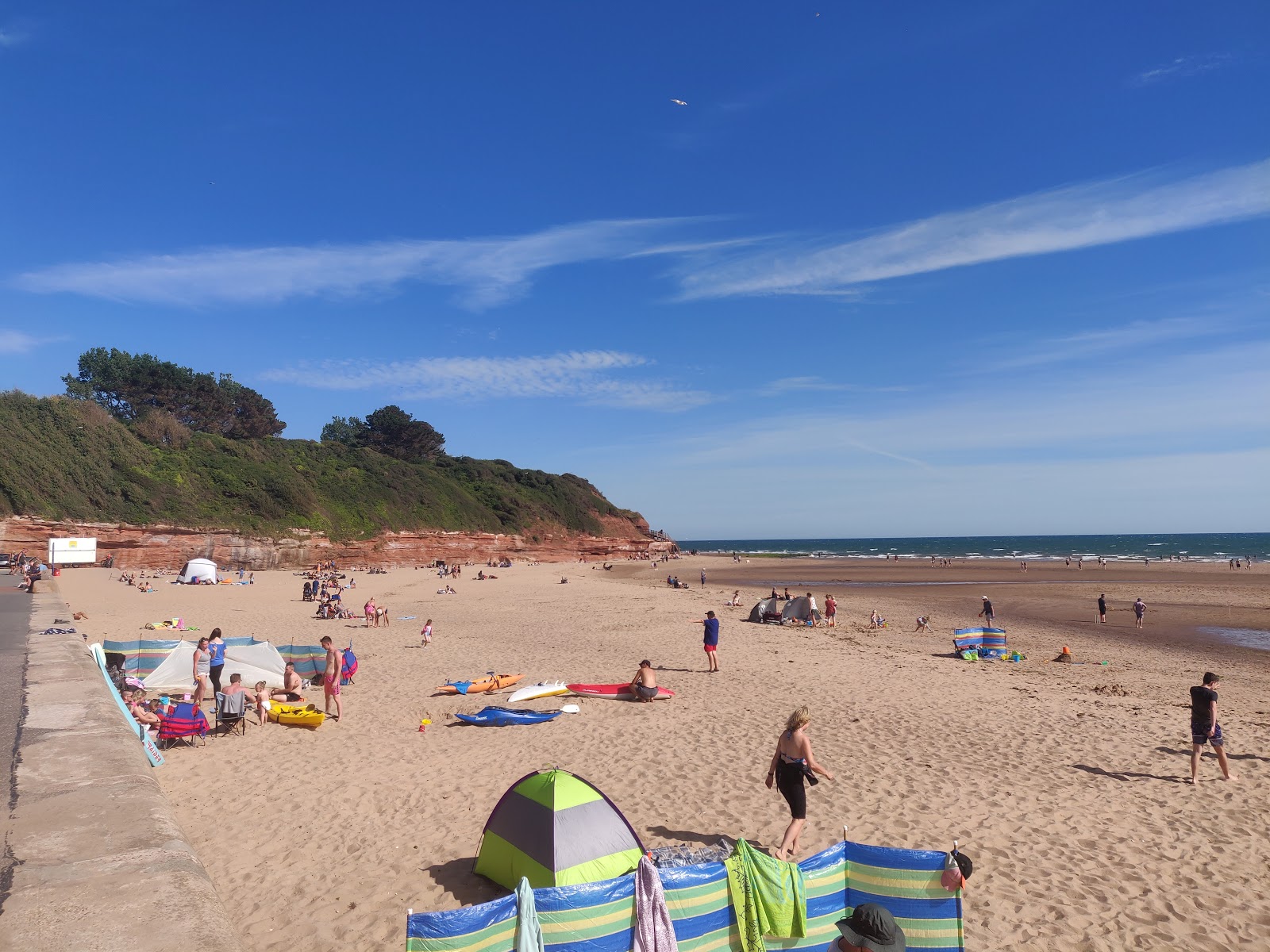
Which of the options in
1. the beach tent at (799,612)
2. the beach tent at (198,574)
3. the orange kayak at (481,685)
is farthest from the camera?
the beach tent at (198,574)

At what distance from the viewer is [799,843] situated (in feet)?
23.5

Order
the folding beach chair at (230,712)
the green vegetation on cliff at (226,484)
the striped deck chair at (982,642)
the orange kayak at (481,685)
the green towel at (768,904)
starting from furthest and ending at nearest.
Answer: the green vegetation on cliff at (226,484) < the striped deck chair at (982,642) < the orange kayak at (481,685) < the folding beach chair at (230,712) < the green towel at (768,904)

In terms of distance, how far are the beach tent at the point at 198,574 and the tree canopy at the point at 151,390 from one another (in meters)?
28.9

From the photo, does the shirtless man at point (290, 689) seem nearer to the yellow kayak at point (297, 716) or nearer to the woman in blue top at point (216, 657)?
the woman in blue top at point (216, 657)

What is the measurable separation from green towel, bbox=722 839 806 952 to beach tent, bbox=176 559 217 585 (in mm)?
37507

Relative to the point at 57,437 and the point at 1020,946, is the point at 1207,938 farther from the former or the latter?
the point at 57,437

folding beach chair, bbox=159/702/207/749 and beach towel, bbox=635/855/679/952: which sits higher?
beach towel, bbox=635/855/679/952

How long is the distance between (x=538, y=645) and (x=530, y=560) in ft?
157

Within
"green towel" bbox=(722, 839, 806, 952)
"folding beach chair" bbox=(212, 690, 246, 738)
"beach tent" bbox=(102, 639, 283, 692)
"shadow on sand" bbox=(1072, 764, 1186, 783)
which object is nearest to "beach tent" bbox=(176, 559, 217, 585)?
"beach tent" bbox=(102, 639, 283, 692)

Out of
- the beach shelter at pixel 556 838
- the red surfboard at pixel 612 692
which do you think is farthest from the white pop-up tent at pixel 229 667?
the beach shelter at pixel 556 838

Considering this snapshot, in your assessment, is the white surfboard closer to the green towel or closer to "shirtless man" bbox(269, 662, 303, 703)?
"shirtless man" bbox(269, 662, 303, 703)

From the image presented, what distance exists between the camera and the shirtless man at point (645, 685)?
13047mm

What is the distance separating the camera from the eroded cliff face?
132ft

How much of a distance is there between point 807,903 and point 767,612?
2120cm
